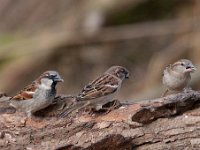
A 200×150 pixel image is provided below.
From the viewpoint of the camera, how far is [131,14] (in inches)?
558

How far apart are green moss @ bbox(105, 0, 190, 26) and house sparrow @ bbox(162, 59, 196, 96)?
6.35m

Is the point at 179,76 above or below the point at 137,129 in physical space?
above

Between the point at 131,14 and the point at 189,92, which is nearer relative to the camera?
the point at 189,92

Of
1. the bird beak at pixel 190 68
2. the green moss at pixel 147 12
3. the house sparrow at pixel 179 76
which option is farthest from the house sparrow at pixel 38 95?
the green moss at pixel 147 12

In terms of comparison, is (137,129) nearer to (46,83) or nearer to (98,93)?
(98,93)

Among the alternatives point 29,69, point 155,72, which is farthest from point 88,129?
point 29,69

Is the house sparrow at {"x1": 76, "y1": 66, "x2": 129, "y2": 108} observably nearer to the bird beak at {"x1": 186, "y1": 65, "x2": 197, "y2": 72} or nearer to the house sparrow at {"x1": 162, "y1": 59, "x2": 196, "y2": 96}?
the house sparrow at {"x1": 162, "y1": 59, "x2": 196, "y2": 96}

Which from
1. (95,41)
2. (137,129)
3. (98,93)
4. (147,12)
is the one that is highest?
(147,12)

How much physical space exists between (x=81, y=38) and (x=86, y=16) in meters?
0.44

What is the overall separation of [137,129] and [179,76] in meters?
0.99

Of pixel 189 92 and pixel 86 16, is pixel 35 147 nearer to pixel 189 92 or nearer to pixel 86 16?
pixel 189 92

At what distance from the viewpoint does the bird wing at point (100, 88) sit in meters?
7.09

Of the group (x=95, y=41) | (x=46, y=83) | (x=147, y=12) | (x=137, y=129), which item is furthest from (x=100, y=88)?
(x=147, y=12)

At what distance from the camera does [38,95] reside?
7242 millimetres
